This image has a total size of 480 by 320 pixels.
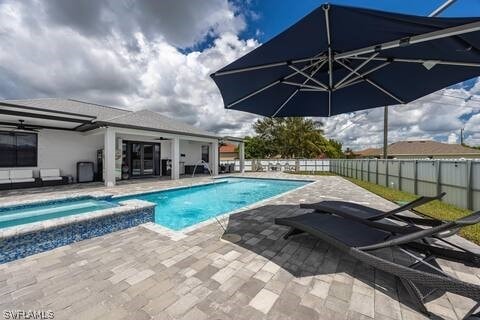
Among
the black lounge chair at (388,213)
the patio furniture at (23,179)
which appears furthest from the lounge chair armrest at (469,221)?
the patio furniture at (23,179)

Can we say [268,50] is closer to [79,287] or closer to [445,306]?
[445,306]

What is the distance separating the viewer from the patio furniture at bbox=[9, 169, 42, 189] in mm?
9195

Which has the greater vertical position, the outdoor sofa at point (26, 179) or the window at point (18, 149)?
the window at point (18, 149)

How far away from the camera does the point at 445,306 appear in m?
2.04

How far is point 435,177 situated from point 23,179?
16804 millimetres

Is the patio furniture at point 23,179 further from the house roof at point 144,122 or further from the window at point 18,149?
the house roof at point 144,122

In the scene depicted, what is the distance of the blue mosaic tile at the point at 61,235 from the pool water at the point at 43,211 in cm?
189

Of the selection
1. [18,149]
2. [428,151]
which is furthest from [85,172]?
[428,151]

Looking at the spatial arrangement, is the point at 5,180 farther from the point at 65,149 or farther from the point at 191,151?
the point at 191,151

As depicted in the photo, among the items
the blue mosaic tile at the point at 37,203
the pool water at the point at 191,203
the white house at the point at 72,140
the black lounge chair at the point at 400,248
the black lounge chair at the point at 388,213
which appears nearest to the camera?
the black lounge chair at the point at 400,248

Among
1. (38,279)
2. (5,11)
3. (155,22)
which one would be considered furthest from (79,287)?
(5,11)

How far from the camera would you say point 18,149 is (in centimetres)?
972

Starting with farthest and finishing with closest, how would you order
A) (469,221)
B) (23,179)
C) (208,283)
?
(23,179), (208,283), (469,221)

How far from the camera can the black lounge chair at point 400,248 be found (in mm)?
1753
